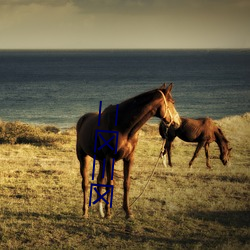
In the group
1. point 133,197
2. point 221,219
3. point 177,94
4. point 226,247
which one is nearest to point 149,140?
point 133,197

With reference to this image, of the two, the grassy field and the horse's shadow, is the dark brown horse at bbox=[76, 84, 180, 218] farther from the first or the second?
the horse's shadow

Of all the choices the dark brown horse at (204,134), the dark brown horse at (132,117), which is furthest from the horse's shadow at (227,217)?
the dark brown horse at (204,134)

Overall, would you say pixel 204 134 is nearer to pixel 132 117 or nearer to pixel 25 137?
pixel 132 117

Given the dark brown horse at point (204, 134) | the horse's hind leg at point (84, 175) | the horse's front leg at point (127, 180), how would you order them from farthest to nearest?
1. the dark brown horse at point (204, 134)
2. the horse's hind leg at point (84, 175)
3. the horse's front leg at point (127, 180)

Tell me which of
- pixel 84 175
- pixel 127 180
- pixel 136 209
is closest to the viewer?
pixel 127 180

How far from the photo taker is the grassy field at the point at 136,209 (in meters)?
7.97

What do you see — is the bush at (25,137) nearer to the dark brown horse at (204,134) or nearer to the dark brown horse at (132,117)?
the dark brown horse at (204,134)

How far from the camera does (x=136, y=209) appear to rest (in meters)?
9.99

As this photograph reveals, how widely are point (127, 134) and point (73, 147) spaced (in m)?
14.7

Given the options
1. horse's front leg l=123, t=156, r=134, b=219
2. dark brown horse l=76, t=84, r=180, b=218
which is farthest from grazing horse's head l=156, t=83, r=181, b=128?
horse's front leg l=123, t=156, r=134, b=219

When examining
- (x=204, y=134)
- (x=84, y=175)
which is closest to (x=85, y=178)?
(x=84, y=175)

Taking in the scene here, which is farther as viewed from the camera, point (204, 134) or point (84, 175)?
point (204, 134)

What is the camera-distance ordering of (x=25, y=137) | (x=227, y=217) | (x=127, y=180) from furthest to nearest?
(x=25, y=137) → (x=227, y=217) → (x=127, y=180)

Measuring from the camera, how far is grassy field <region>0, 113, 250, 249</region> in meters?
7.97
